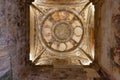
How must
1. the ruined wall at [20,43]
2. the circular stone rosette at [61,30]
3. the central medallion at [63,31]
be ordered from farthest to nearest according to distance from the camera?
the central medallion at [63,31]
the circular stone rosette at [61,30]
the ruined wall at [20,43]

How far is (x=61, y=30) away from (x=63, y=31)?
0.40 ft

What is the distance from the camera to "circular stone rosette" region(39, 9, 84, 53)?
9.02 metres

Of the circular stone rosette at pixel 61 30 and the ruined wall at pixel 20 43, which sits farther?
the circular stone rosette at pixel 61 30

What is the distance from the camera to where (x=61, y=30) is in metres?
9.67

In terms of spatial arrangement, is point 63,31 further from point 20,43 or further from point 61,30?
point 20,43

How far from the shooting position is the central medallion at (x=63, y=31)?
943cm

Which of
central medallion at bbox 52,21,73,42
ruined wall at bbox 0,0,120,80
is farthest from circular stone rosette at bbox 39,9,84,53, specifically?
ruined wall at bbox 0,0,120,80

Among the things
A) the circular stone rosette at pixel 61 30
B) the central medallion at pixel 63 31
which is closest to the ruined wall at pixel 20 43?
the circular stone rosette at pixel 61 30

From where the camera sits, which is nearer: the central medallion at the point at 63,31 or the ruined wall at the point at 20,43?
the ruined wall at the point at 20,43

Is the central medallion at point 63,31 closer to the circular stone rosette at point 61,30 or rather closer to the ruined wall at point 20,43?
the circular stone rosette at point 61,30

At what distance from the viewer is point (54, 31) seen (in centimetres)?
948

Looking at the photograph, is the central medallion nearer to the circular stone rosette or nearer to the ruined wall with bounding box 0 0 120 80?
the circular stone rosette

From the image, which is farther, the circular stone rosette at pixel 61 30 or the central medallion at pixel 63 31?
the central medallion at pixel 63 31

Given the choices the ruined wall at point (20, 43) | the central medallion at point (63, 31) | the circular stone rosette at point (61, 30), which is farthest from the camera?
the central medallion at point (63, 31)
